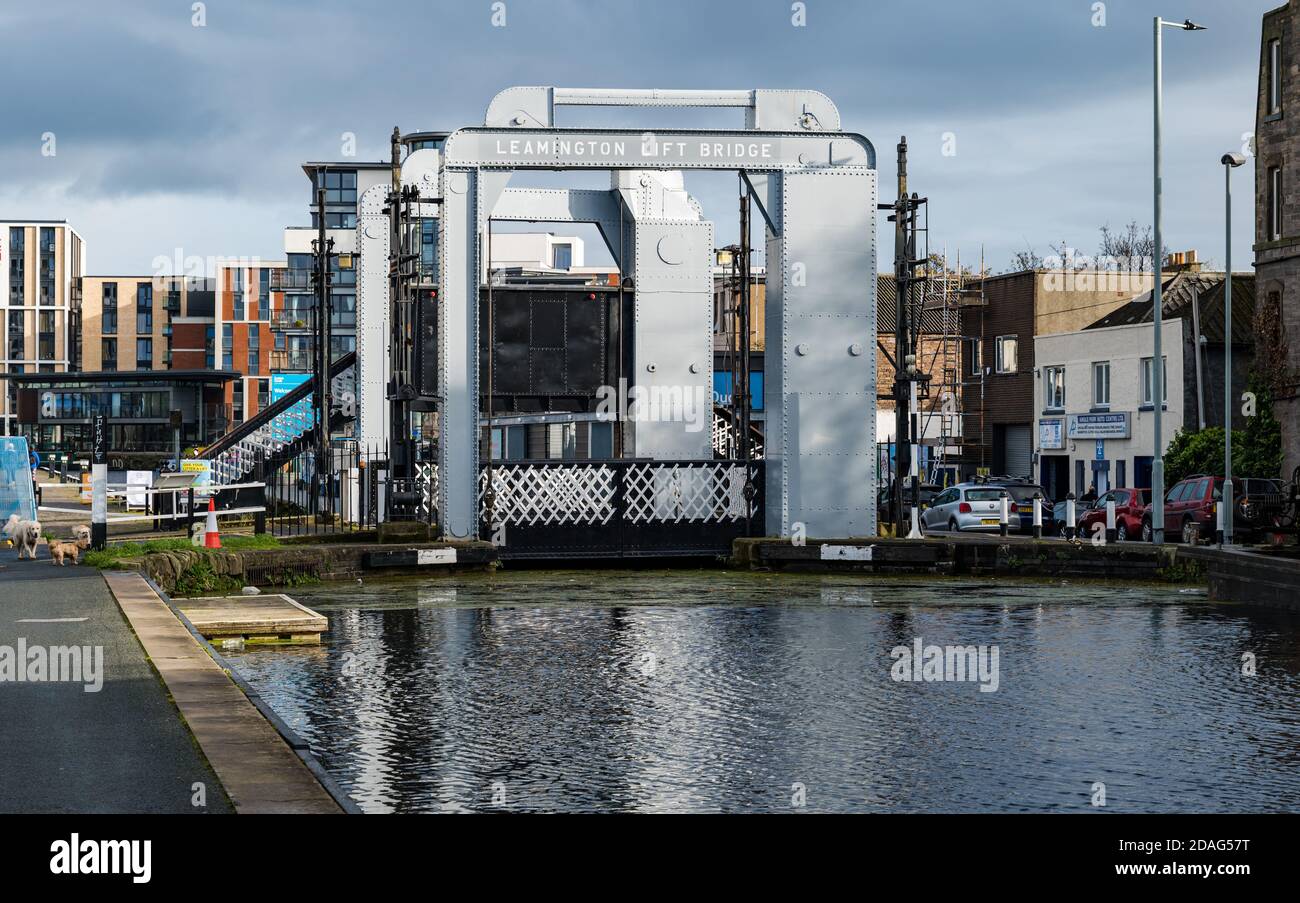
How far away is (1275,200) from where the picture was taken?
142 feet

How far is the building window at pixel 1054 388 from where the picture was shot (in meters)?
60.2

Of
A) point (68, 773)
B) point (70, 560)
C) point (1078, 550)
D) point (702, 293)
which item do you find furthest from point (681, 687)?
point (702, 293)

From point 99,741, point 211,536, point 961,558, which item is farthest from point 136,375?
point 99,741

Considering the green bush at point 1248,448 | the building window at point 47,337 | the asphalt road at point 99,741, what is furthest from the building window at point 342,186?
the asphalt road at point 99,741

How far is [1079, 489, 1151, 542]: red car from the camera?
3947 cm

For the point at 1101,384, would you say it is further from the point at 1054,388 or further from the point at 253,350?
the point at 253,350

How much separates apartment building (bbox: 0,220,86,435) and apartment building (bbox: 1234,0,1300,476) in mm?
127022

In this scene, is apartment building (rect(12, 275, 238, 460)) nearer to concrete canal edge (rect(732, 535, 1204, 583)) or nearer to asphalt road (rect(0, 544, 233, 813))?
concrete canal edge (rect(732, 535, 1204, 583))

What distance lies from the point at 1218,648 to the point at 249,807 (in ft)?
36.6

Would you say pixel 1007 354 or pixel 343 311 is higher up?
pixel 343 311

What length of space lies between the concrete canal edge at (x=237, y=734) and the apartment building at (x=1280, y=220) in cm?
3482

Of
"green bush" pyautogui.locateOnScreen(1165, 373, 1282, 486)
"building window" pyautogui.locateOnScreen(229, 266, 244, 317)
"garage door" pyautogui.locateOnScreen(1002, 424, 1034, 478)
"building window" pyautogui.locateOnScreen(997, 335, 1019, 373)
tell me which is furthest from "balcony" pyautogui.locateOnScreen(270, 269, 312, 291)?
"green bush" pyautogui.locateOnScreen(1165, 373, 1282, 486)

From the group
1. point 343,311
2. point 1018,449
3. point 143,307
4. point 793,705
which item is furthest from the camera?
point 143,307

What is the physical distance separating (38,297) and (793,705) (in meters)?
151
